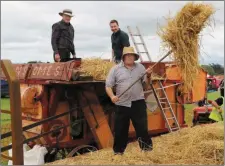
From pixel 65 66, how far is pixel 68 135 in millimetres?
1231

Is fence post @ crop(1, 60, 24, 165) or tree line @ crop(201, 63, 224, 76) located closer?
fence post @ crop(1, 60, 24, 165)

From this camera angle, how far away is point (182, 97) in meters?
8.33

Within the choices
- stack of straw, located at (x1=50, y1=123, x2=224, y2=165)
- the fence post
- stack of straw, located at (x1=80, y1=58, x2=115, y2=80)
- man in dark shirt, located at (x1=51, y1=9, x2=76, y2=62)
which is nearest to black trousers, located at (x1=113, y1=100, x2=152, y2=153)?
stack of straw, located at (x1=50, y1=123, x2=224, y2=165)

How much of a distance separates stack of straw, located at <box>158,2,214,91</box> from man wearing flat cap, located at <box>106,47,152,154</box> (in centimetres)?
52

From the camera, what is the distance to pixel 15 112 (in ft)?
16.5

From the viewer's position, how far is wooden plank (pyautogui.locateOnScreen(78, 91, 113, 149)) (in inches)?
261

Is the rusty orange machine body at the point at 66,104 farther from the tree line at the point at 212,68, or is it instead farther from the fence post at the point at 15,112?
the tree line at the point at 212,68

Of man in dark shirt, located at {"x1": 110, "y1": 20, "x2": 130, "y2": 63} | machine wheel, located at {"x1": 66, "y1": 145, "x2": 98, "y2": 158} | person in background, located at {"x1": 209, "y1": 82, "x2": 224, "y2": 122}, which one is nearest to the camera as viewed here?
machine wheel, located at {"x1": 66, "y1": 145, "x2": 98, "y2": 158}

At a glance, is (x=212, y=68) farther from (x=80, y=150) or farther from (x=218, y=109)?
(x=80, y=150)

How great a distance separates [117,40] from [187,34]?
2.01 m

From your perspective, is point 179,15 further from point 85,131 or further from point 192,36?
point 85,131

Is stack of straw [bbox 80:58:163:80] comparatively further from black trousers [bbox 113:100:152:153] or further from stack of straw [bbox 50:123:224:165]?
stack of straw [bbox 50:123:224:165]

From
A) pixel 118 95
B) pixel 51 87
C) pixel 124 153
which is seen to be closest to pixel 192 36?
pixel 118 95

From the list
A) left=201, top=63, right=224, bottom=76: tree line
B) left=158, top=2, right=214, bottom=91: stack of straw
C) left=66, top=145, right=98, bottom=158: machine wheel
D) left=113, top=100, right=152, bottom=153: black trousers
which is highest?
left=158, top=2, right=214, bottom=91: stack of straw
